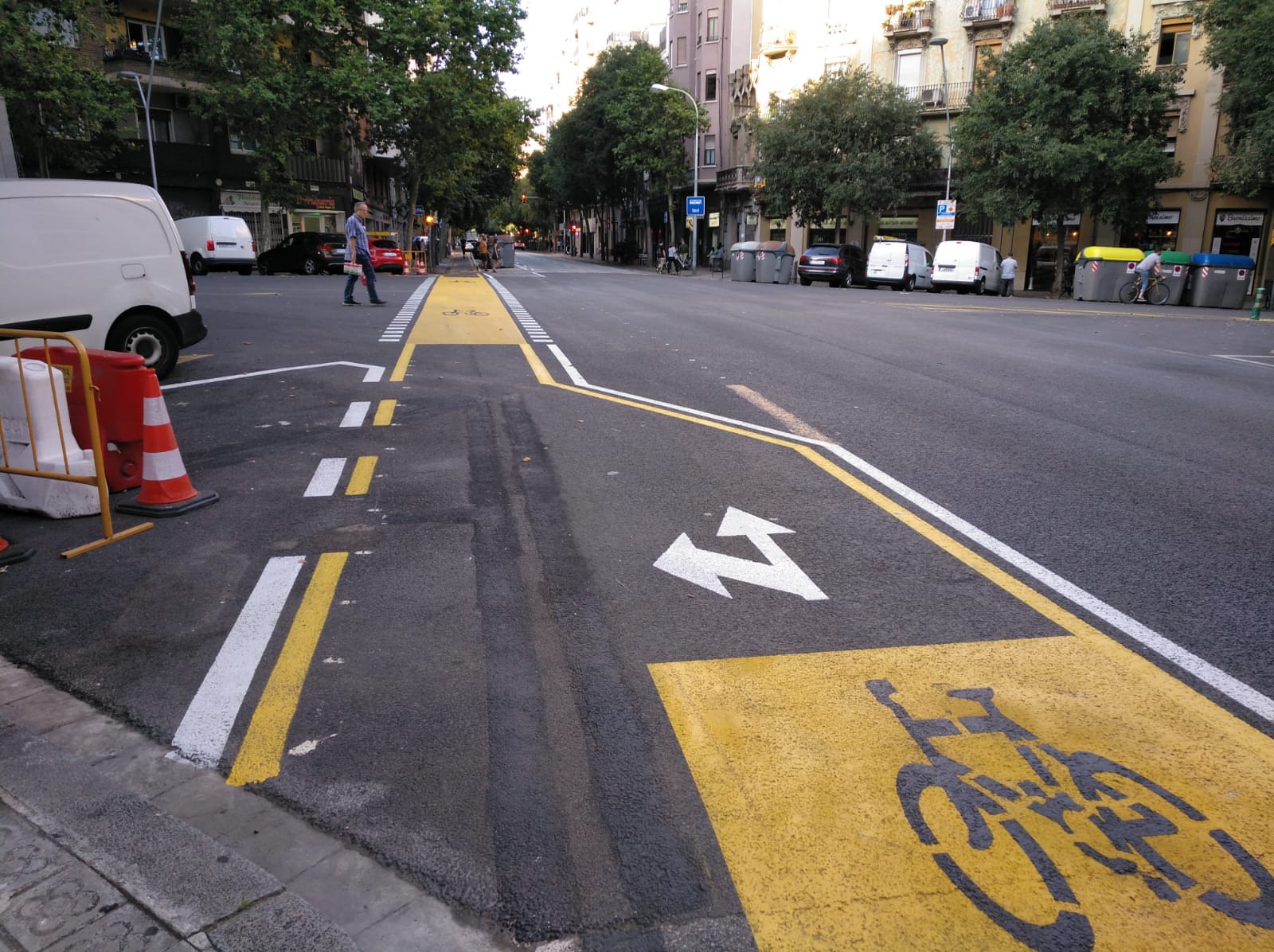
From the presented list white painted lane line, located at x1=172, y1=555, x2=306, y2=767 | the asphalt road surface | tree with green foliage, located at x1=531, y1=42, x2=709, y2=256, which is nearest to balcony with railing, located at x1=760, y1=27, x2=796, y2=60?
tree with green foliage, located at x1=531, y1=42, x2=709, y2=256

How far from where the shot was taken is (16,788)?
292 cm

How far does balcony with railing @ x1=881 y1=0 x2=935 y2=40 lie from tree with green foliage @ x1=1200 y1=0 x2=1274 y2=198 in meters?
16.5

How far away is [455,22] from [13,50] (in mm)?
18955

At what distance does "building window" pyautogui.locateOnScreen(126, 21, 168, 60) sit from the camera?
42.1 m

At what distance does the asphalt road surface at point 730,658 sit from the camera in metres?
2.51

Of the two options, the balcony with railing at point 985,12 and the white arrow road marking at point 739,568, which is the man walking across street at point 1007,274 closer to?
the balcony with railing at point 985,12

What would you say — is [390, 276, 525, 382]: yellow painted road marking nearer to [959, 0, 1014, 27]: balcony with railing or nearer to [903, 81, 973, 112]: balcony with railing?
A: [903, 81, 973, 112]: balcony with railing

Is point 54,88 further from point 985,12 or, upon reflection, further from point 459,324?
point 985,12

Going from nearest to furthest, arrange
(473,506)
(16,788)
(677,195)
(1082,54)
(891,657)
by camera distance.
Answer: (16,788)
(891,657)
(473,506)
(1082,54)
(677,195)

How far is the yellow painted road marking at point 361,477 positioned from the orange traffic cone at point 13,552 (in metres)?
1.69

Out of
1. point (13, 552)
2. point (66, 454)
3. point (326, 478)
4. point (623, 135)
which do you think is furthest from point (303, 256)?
point (13, 552)

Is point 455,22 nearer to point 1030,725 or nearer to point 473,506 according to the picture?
point 473,506

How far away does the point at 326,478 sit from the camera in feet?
20.9

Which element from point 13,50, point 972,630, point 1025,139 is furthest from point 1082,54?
point 972,630
